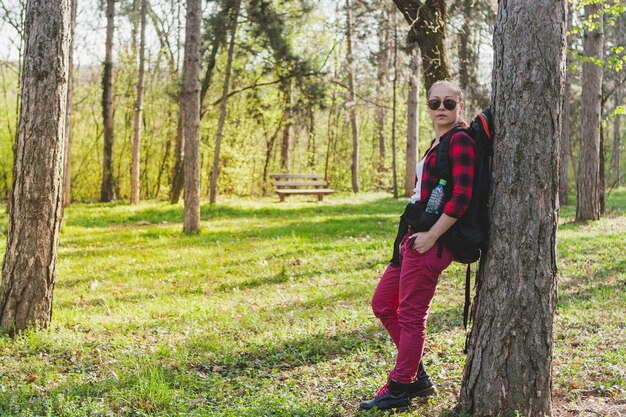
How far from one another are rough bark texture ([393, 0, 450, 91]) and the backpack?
5600mm

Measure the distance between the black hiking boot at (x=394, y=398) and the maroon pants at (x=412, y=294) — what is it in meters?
0.06

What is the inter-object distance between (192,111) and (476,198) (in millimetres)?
10153

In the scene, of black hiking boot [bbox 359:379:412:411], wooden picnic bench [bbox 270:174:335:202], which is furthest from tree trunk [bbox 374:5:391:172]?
black hiking boot [bbox 359:379:412:411]

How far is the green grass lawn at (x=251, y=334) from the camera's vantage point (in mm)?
4301

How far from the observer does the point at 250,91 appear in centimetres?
2480

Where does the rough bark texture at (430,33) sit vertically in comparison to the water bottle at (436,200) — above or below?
above

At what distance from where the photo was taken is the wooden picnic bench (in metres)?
23.1

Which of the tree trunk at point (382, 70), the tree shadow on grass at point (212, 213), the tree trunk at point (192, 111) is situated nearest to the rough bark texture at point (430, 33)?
the tree trunk at point (382, 70)

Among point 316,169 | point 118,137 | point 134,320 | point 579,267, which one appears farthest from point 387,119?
point 134,320

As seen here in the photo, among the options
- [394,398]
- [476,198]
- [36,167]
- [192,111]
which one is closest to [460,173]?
[476,198]

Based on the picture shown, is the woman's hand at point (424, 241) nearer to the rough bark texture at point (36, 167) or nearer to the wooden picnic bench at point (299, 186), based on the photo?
the rough bark texture at point (36, 167)

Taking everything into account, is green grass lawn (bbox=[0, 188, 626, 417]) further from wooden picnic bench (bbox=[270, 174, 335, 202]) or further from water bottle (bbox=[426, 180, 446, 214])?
wooden picnic bench (bbox=[270, 174, 335, 202])

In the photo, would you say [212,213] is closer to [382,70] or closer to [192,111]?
[192,111]

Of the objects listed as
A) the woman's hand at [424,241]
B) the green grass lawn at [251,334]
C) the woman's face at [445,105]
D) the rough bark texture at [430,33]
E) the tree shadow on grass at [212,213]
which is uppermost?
the rough bark texture at [430,33]
